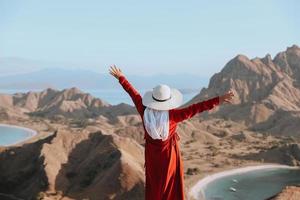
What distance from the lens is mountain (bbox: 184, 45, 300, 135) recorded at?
10362 centimetres

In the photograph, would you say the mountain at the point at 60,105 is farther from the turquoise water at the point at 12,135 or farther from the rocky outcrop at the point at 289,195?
the rocky outcrop at the point at 289,195

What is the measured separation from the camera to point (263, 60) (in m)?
150

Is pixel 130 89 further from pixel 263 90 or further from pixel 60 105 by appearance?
pixel 60 105

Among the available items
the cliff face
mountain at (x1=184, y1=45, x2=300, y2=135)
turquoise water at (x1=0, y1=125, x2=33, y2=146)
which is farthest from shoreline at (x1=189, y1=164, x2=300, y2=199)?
turquoise water at (x1=0, y1=125, x2=33, y2=146)

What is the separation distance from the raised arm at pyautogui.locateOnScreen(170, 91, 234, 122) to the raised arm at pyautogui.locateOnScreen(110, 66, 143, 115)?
0.53 metres

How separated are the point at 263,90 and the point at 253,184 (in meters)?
86.2

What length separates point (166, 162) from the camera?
6.89 metres

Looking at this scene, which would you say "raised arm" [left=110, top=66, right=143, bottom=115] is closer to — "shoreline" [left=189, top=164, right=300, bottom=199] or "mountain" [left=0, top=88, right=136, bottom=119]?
"shoreline" [left=189, top=164, right=300, bottom=199]

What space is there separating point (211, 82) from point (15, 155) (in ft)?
322

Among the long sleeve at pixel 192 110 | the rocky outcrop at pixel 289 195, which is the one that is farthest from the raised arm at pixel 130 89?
the rocky outcrop at pixel 289 195

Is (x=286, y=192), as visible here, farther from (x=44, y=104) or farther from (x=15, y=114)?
(x=44, y=104)

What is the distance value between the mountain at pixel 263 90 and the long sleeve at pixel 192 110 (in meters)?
89.9

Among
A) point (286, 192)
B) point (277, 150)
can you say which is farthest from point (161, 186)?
point (277, 150)

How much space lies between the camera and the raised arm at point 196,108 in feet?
22.0
